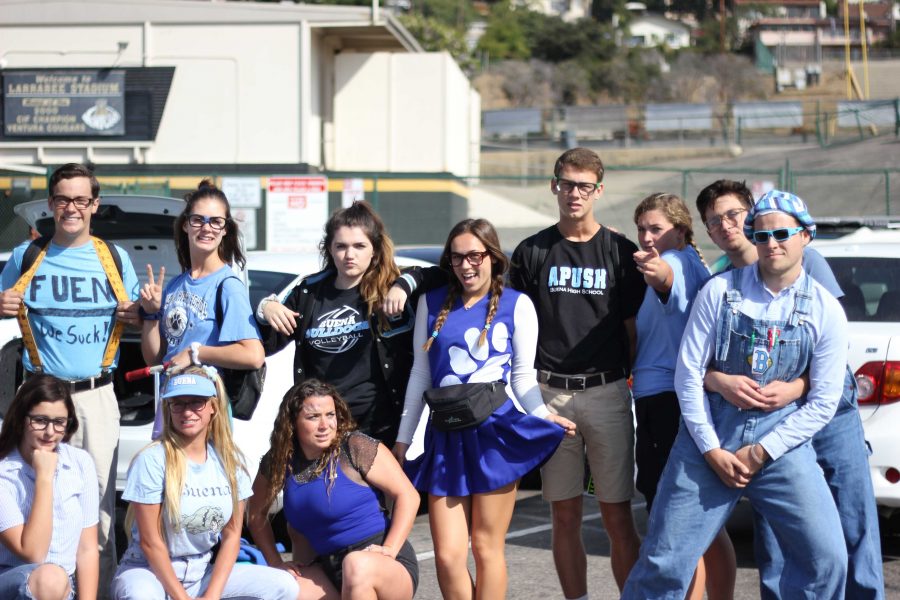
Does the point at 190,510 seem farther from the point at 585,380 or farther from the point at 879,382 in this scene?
the point at 879,382

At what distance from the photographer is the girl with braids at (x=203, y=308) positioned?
4.68m

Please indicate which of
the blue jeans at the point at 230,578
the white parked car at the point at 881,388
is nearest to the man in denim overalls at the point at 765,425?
the blue jeans at the point at 230,578

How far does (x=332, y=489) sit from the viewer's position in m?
4.52

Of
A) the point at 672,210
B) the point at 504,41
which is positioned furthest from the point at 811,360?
the point at 504,41

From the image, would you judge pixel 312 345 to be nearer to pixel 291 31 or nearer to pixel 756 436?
pixel 756 436

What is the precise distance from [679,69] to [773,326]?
7092 centimetres

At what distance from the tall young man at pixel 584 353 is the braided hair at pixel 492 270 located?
0.67ft

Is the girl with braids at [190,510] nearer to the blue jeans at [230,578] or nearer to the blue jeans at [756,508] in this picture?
the blue jeans at [230,578]

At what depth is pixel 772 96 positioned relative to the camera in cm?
6919

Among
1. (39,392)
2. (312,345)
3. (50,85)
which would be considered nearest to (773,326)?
(312,345)

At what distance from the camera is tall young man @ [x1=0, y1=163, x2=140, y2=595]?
4.90 metres

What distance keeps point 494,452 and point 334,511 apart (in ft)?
2.21

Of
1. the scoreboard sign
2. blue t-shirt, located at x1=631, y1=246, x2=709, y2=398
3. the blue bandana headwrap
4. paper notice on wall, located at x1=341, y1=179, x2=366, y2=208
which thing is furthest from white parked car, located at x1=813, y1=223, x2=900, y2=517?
the scoreboard sign

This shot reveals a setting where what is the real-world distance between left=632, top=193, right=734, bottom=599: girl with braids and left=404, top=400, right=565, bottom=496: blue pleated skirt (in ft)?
1.35
